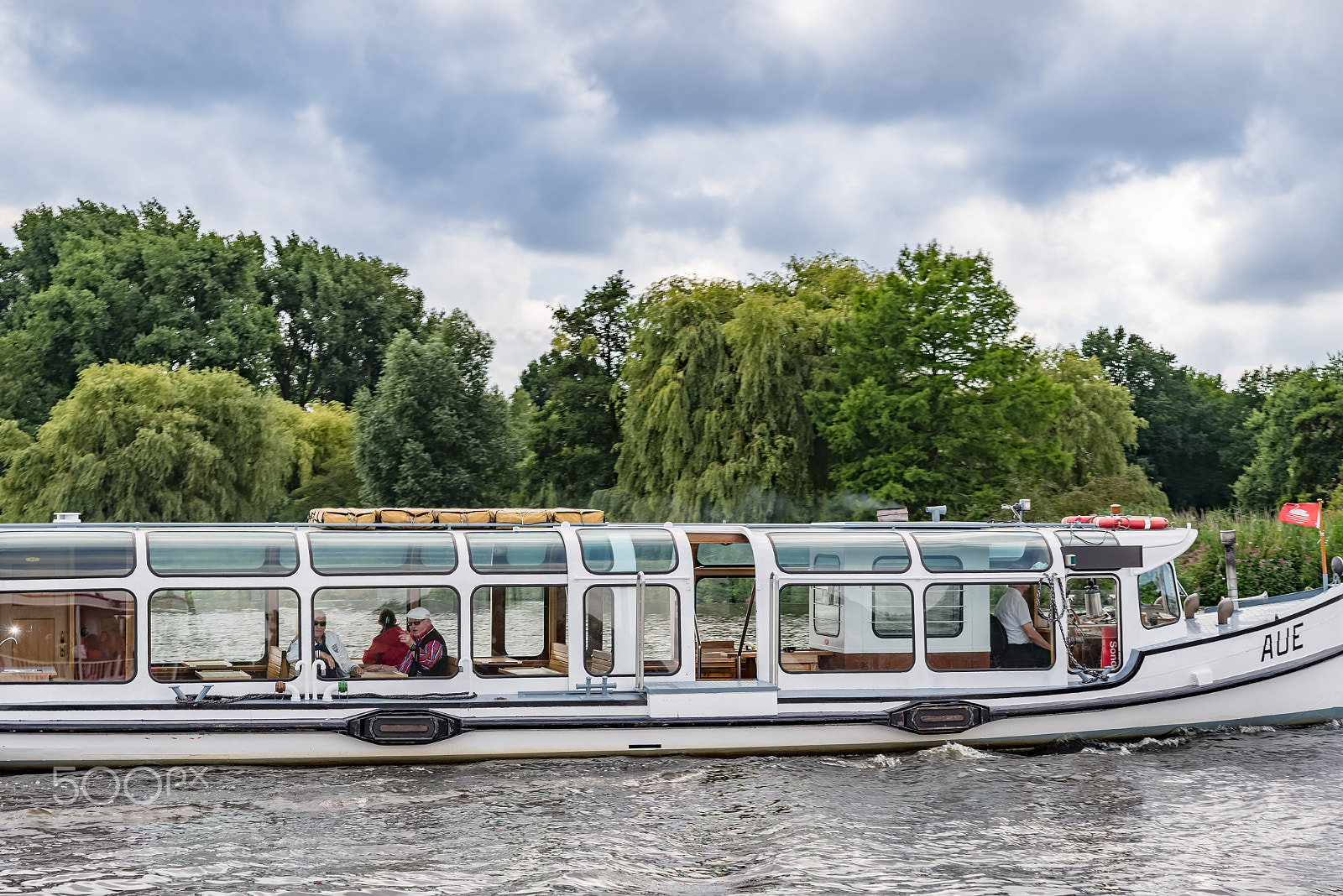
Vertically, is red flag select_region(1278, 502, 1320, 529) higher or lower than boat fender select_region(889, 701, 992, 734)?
higher

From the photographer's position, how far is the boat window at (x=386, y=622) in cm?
1447

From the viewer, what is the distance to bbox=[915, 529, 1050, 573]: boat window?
15.3m

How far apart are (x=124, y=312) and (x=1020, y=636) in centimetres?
4778

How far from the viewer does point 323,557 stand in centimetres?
1445

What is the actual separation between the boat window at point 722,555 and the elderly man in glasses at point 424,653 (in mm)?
3202

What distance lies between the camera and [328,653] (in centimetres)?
1445

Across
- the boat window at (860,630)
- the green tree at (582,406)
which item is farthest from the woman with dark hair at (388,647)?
the green tree at (582,406)

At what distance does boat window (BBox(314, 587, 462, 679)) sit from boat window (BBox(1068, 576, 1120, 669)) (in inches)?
282

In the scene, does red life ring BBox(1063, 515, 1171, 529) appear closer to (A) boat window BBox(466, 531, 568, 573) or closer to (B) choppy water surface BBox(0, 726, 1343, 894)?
(B) choppy water surface BBox(0, 726, 1343, 894)

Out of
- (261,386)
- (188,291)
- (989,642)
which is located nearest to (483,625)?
(989,642)

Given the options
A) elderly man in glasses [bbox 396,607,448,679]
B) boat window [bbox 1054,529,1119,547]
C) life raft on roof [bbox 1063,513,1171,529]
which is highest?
life raft on roof [bbox 1063,513,1171,529]

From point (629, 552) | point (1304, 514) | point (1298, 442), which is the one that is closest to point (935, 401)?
point (1304, 514)

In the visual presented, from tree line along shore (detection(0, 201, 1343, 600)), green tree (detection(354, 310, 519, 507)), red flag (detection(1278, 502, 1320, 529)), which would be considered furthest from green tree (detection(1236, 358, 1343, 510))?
red flag (detection(1278, 502, 1320, 529))

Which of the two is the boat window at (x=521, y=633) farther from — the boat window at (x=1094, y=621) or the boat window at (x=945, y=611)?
the boat window at (x=1094, y=621)
